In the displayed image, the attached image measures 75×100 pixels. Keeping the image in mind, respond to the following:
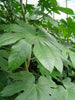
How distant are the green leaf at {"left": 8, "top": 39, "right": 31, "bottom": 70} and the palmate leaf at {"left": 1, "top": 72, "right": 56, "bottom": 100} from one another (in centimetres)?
24

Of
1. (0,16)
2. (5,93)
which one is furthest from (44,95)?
(0,16)

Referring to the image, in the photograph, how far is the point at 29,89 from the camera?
0.60m

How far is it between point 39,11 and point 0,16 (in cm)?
29

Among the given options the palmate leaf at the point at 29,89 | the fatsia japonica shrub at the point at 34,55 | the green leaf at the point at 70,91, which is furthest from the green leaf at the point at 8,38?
the green leaf at the point at 70,91

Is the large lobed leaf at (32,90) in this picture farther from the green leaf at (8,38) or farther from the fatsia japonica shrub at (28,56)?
the green leaf at (8,38)

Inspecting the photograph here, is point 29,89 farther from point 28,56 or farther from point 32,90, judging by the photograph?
point 28,56

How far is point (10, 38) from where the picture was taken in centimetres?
46

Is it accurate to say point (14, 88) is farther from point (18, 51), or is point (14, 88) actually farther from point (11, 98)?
point (18, 51)

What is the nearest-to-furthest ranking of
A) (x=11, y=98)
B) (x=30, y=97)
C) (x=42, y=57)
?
(x=42, y=57), (x=30, y=97), (x=11, y=98)

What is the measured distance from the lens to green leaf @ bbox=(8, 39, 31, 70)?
15.5 inches

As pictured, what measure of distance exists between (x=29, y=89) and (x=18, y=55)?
0.87ft

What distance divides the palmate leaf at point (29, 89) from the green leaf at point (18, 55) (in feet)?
0.79

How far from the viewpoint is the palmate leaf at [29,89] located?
57 centimetres

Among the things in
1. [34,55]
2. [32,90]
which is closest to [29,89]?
[32,90]
